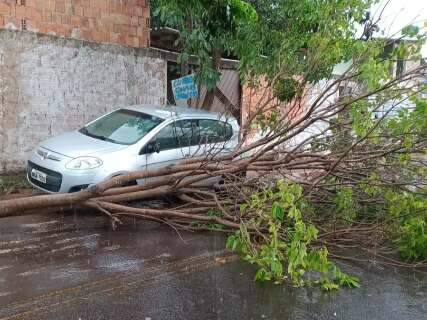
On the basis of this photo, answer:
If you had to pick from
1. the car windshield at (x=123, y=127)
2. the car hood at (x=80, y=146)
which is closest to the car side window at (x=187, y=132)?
the car windshield at (x=123, y=127)

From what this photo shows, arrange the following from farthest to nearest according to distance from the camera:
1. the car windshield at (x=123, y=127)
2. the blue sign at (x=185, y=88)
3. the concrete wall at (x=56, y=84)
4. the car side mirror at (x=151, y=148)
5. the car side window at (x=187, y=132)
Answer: the blue sign at (x=185, y=88) < the concrete wall at (x=56, y=84) < the car side window at (x=187, y=132) < the car windshield at (x=123, y=127) < the car side mirror at (x=151, y=148)

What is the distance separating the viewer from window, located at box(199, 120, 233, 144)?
26.6 ft

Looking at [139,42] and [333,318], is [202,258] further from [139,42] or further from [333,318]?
[139,42]

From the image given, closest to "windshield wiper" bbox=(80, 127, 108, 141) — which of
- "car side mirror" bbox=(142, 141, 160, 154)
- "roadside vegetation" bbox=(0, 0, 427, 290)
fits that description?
"car side mirror" bbox=(142, 141, 160, 154)

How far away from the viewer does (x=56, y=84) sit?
9.37m

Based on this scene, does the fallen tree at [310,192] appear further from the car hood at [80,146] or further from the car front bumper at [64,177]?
the car hood at [80,146]

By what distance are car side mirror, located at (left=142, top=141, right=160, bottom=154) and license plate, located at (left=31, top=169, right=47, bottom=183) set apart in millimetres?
1538

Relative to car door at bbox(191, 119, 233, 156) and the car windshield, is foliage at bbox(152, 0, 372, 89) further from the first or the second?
the car windshield

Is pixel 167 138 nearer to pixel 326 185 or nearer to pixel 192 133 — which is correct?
pixel 192 133

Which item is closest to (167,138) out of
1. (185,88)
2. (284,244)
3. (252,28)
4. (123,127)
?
(123,127)

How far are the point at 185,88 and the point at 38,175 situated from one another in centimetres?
385

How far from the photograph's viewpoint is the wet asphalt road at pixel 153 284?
427 cm

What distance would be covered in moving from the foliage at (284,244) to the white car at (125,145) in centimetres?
140

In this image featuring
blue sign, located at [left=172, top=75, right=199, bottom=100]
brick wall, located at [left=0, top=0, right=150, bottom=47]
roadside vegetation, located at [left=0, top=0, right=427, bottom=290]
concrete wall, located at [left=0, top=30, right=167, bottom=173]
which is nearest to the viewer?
roadside vegetation, located at [left=0, top=0, right=427, bottom=290]
